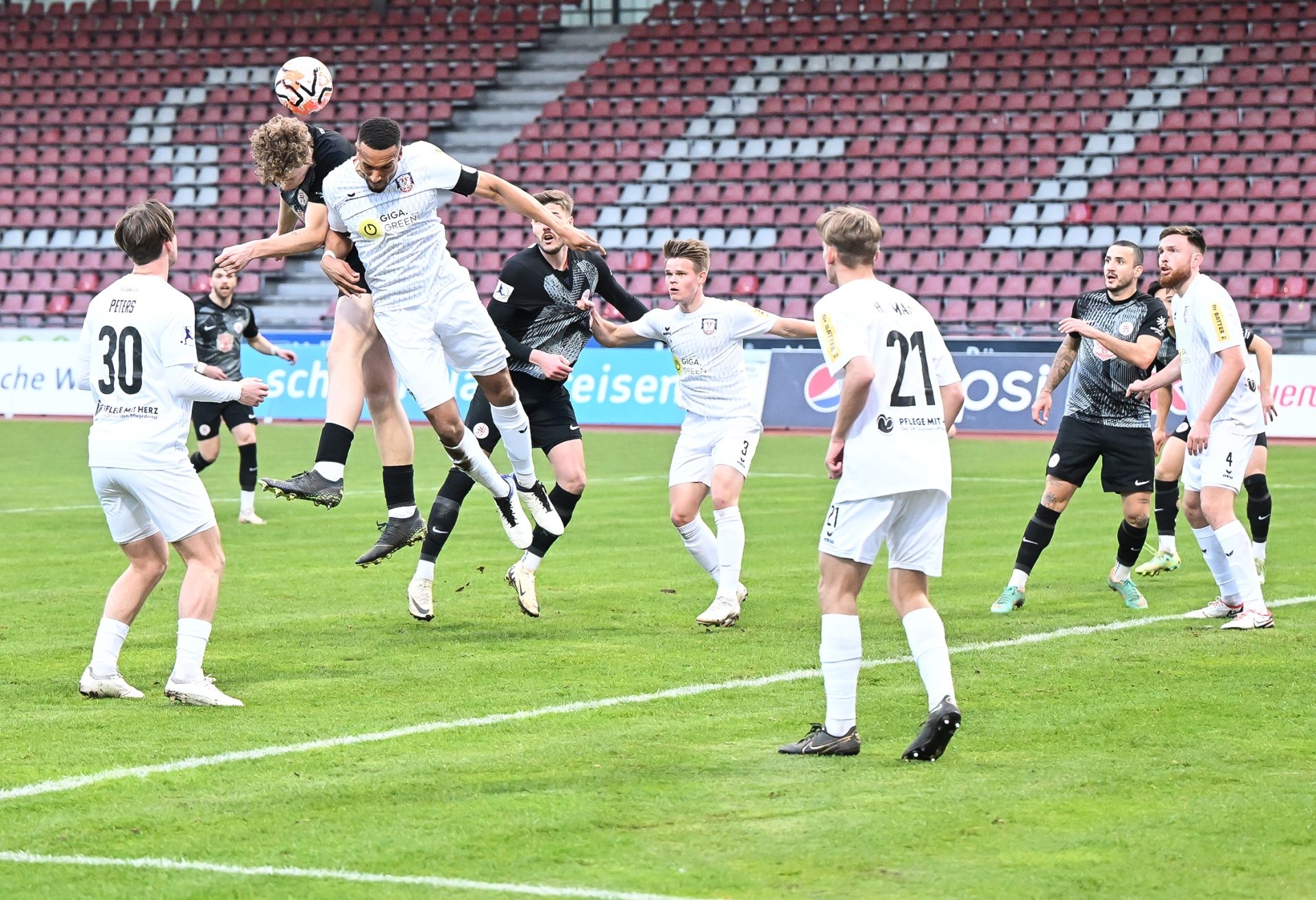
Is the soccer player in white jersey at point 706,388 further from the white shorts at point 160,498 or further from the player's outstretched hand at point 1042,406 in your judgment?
the white shorts at point 160,498

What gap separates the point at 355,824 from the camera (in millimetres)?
5297

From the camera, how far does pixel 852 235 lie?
619 centimetres

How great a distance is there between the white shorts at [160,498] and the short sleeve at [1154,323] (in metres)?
5.50

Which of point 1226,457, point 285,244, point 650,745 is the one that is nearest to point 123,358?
point 285,244

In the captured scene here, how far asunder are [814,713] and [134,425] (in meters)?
2.98

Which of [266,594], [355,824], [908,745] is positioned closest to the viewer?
[355,824]

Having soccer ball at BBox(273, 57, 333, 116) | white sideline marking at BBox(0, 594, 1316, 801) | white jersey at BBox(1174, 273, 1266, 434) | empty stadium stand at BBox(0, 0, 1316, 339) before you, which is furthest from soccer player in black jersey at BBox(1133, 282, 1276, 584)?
empty stadium stand at BBox(0, 0, 1316, 339)

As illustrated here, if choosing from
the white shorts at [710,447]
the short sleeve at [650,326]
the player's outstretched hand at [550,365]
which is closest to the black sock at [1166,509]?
the white shorts at [710,447]

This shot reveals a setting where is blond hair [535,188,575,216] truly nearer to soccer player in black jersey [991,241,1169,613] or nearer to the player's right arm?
the player's right arm

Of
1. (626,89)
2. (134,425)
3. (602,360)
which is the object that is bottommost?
(602,360)

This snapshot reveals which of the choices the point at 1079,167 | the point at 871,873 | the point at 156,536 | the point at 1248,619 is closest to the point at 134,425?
the point at 156,536

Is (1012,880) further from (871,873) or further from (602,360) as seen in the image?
(602,360)

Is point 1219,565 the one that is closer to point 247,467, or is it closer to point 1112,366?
point 1112,366

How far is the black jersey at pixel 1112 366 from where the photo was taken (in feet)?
Result: 33.6
